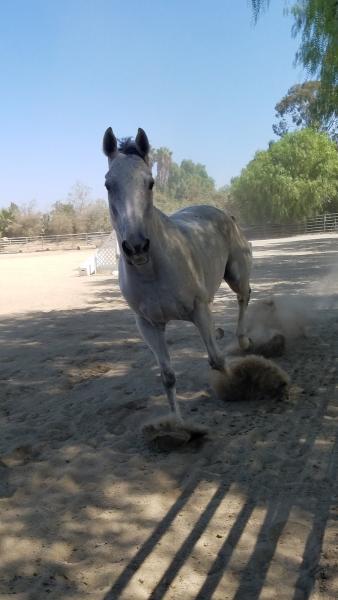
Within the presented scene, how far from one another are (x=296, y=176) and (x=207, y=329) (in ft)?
152

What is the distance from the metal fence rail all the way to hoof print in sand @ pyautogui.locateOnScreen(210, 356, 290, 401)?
43532 mm

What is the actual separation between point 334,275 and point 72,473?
39.9 feet

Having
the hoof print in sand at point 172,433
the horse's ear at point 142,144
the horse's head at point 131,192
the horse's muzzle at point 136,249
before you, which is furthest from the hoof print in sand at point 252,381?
the horse's ear at point 142,144

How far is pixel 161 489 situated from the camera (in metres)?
3.11

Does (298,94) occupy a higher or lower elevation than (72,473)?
higher

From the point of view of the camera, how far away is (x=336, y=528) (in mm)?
2553

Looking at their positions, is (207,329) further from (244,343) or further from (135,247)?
(244,343)

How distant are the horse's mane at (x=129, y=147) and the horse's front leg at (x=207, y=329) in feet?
4.06

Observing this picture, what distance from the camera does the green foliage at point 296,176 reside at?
152 ft

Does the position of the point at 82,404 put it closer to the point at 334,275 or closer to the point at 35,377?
the point at 35,377

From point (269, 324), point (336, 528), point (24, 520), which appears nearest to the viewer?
point (336, 528)

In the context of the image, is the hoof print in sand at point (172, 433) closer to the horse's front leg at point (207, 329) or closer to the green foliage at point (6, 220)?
the horse's front leg at point (207, 329)

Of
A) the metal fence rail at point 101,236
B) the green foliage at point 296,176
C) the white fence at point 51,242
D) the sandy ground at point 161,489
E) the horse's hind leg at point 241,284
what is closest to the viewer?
the sandy ground at point 161,489

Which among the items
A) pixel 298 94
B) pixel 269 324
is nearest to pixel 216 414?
pixel 269 324
